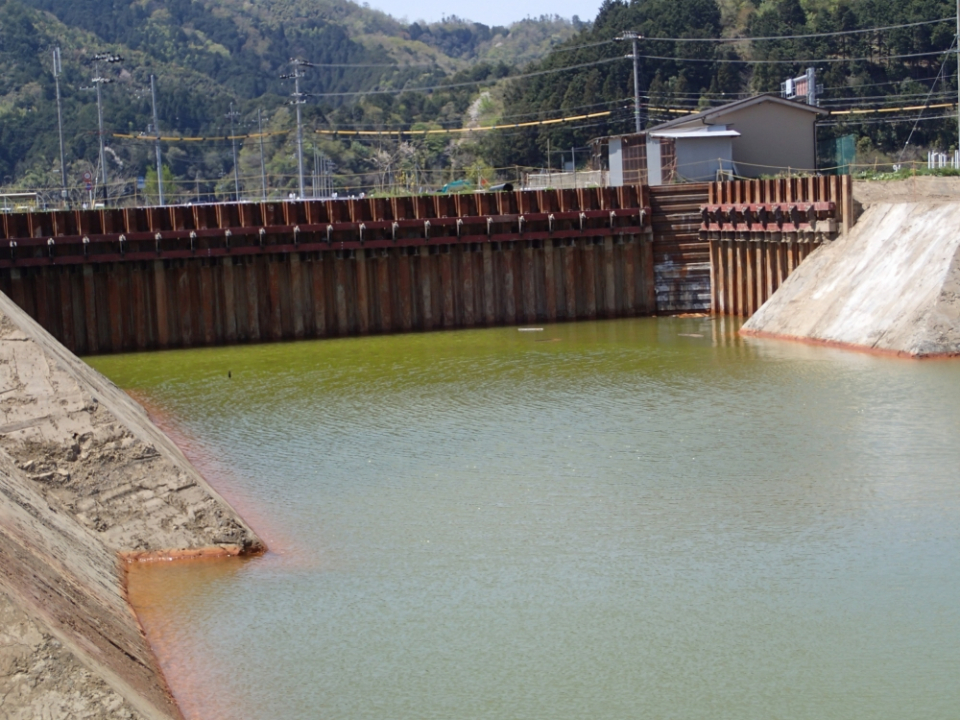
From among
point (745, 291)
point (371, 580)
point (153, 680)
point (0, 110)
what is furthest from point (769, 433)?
point (0, 110)

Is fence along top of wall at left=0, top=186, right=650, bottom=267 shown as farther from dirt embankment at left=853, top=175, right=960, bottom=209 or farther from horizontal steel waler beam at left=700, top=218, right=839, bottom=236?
dirt embankment at left=853, top=175, right=960, bottom=209

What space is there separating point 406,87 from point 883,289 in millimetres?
142737

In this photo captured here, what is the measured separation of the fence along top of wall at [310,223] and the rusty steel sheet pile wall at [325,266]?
3cm

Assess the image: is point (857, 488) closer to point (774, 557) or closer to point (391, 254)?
point (774, 557)

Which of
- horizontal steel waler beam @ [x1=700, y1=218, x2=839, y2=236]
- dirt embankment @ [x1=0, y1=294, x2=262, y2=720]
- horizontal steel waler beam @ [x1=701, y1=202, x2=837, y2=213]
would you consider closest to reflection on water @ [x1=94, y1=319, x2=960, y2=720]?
dirt embankment @ [x1=0, y1=294, x2=262, y2=720]

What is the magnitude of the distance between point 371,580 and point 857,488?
557 cm

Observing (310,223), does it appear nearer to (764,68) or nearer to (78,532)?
(78,532)

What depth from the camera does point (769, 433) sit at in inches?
666

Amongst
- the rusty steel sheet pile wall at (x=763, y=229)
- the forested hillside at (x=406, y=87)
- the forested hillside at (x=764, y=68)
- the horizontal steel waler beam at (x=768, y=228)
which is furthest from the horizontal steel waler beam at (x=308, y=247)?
the forested hillside at (x=764, y=68)

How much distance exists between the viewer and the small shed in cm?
4116

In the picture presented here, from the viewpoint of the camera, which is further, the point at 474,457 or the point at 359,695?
the point at 474,457

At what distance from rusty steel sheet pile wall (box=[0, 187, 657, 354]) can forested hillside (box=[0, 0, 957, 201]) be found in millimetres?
14427

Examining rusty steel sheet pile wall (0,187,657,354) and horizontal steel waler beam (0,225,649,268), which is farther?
rusty steel sheet pile wall (0,187,657,354)

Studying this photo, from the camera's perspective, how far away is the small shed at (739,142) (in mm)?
41156
